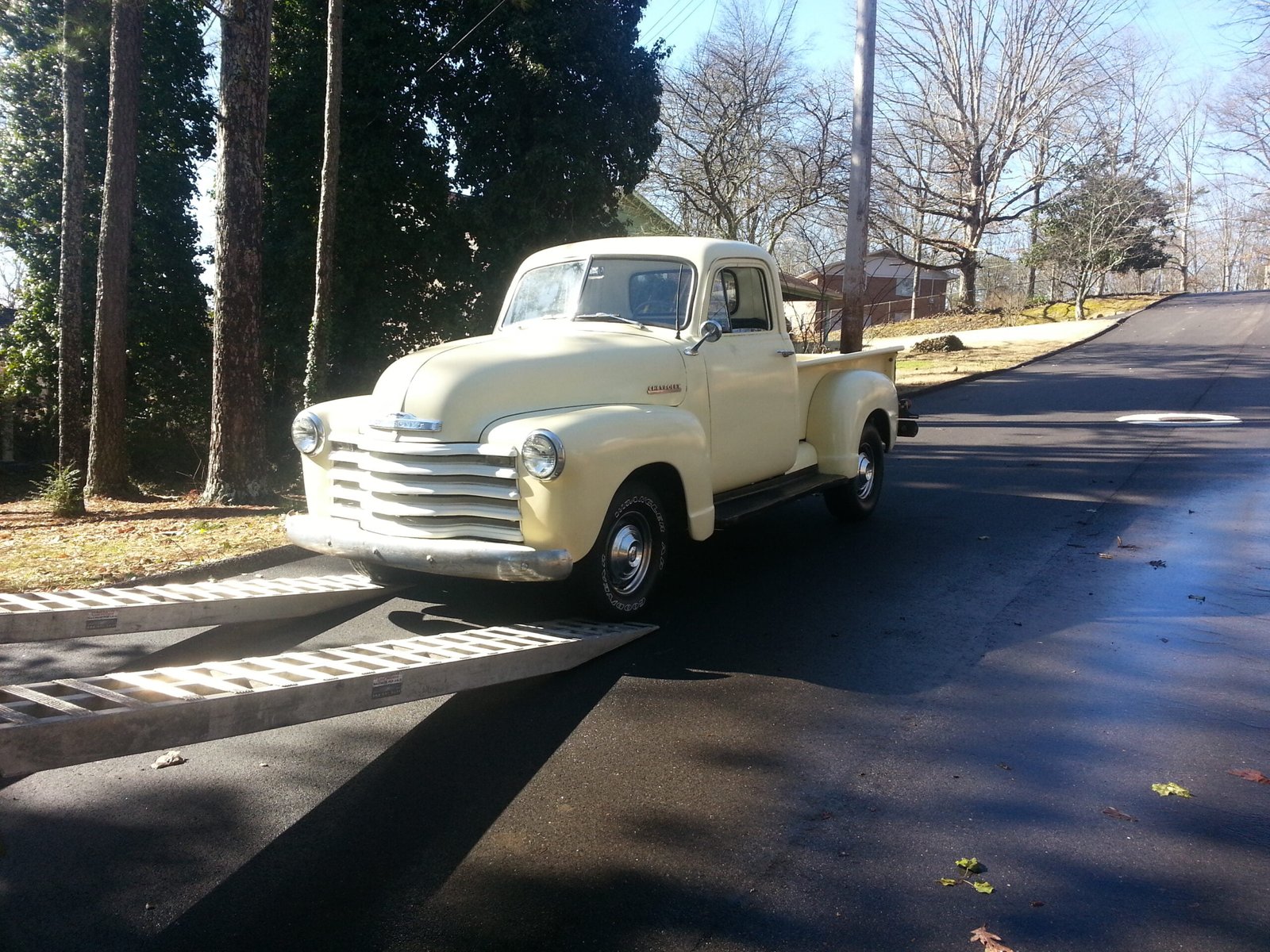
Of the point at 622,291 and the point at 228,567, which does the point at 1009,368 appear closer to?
the point at 622,291

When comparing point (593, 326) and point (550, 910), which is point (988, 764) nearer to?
point (550, 910)

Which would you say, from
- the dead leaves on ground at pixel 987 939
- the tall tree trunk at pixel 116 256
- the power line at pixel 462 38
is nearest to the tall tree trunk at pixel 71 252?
the tall tree trunk at pixel 116 256

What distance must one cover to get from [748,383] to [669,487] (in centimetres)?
128

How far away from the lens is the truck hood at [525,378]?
5.65 m

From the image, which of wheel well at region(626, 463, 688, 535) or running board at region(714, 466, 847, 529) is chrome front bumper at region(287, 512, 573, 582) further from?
running board at region(714, 466, 847, 529)

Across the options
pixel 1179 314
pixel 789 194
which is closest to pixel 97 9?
pixel 789 194

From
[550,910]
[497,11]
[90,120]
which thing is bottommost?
[550,910]

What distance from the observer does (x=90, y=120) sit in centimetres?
1756

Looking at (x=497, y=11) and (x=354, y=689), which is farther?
(x=497, y=11)

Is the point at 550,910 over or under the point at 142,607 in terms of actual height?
under

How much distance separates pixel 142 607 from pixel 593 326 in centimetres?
311

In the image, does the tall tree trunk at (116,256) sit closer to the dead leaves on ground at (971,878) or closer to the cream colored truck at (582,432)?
the cream colored truck at (582,432)

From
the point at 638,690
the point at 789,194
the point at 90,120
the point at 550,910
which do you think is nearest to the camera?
the point at 550,910

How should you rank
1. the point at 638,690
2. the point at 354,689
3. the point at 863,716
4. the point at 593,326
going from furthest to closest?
the point at 593,326 → the point at 638,690 → the point at 863,716 → the point at 354,689
